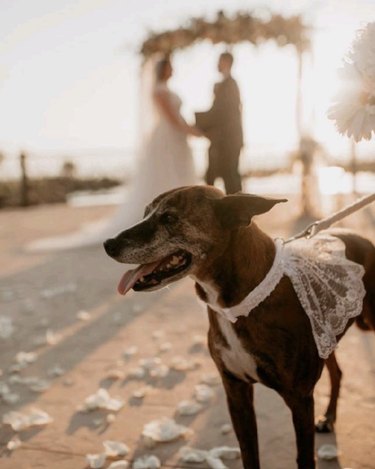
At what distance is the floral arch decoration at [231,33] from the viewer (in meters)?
10.3

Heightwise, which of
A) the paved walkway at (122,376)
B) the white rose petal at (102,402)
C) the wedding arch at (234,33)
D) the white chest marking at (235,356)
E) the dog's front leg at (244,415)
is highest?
the wedding arch at (234,33)

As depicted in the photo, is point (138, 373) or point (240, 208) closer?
point (240, 208)

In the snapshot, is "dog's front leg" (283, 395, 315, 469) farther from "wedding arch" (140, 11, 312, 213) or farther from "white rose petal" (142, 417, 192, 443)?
"wedding arch" (140, 11, 312, 213)

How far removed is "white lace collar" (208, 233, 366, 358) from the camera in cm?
237

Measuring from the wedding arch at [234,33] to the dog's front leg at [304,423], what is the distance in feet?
29.1

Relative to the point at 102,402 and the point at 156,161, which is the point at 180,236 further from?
the point at 156,161

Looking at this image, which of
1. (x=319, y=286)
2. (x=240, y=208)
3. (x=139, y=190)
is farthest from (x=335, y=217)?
(x=139, y=190)

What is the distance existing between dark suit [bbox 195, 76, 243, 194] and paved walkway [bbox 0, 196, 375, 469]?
1.95m

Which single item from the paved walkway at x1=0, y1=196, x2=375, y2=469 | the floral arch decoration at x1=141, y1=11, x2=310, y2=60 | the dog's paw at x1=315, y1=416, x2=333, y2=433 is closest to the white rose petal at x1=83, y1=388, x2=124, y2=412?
the paved walkway at x1=0, y1=196, x2=375, y2=469

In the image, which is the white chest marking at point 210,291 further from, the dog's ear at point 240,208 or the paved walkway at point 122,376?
the paved walkway at point 122,376

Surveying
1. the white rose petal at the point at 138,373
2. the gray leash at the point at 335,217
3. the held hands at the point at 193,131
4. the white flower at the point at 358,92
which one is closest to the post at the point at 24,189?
the held hands at the point at 193,131

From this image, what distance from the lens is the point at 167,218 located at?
7.82 feet

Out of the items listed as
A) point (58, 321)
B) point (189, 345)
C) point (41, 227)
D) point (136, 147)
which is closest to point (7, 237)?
point (41, 227)

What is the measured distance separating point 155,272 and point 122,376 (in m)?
2.16
